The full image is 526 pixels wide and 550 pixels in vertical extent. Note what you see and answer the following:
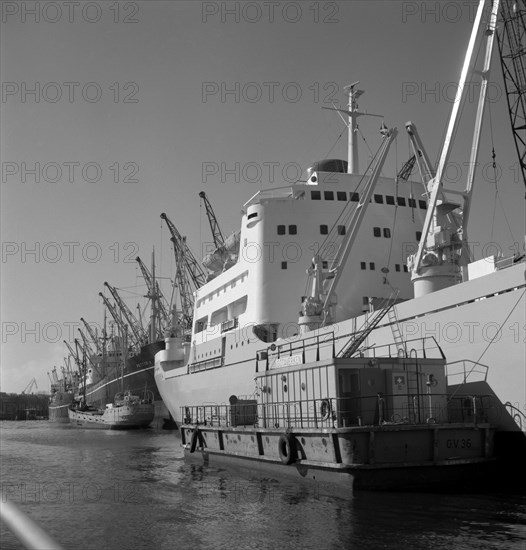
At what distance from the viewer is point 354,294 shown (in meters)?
31.6

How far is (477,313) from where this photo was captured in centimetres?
1802

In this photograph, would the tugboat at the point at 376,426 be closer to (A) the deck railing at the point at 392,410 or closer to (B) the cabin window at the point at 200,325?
(A) the deck railing at the point at 392,410

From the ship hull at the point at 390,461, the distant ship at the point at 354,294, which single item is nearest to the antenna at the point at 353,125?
the distant ship at the point at 354,294

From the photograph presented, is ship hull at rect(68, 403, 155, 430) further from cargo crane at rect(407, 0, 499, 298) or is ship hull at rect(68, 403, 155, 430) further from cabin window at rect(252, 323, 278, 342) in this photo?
cargo crane at rect(407, 0, 499, 298)

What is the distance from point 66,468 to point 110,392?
67531 millimetres

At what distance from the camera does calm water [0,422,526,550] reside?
11938 mm

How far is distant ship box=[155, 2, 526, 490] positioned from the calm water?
3046 millimetres

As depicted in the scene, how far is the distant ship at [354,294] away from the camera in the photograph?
58.3 ft

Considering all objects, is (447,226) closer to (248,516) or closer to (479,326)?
(479,326)

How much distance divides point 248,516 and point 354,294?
18477mm

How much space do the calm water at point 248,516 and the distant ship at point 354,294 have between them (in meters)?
3.05

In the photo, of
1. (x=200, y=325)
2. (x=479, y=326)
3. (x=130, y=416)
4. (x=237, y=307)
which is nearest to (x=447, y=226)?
(x=479, y=326)

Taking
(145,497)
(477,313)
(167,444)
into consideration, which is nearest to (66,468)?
(145,497)

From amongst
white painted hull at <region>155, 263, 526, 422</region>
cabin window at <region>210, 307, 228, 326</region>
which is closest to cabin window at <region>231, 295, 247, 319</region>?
cabin window at <region>210, 307, 228, 326</region>
